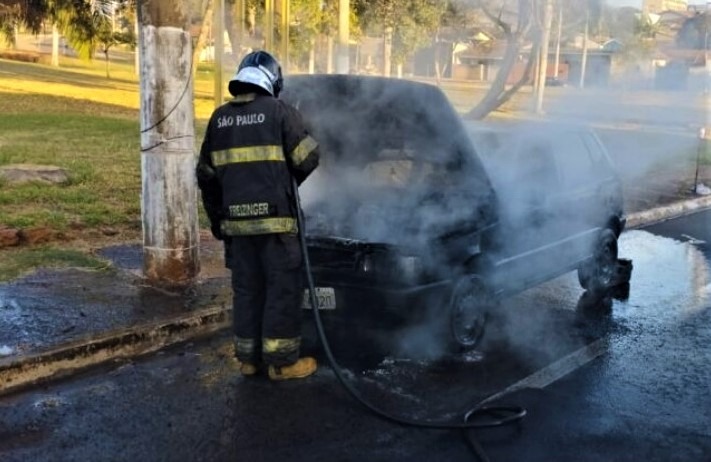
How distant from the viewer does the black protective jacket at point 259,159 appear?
444cm

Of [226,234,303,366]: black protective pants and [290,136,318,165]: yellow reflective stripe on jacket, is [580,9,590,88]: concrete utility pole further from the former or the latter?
[226,234,303,366]: black protective pants

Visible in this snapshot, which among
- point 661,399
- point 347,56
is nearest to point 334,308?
point 661,399

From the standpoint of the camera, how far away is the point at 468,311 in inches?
211

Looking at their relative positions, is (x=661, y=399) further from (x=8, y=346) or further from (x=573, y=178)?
(x=8, y=346)

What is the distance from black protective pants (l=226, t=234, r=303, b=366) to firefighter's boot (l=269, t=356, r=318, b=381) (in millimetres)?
50

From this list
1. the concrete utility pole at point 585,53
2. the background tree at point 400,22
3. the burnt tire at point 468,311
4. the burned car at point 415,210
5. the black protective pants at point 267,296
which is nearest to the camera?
the black protective pants at point 267,296

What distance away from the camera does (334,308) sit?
5.00 meters

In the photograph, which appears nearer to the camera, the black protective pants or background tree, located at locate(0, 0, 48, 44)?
the black protective pants

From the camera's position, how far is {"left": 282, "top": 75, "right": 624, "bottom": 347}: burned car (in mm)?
4945

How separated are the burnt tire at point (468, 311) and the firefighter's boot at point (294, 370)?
0.99m

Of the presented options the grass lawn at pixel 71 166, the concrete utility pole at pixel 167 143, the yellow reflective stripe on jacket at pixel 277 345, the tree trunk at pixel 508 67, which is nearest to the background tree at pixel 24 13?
the grass lawn at pixel 71 166

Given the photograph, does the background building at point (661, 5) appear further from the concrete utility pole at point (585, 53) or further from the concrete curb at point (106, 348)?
the concrete curb at point (106, 348)

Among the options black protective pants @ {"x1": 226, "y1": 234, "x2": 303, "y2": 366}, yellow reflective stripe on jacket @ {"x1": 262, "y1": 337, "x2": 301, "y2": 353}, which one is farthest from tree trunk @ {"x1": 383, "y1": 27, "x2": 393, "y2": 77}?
yellow reflective stripe on jacket @ {"x1": 262, "y1": 337, "x2": 301, "y2": 353}

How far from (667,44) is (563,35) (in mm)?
2135
